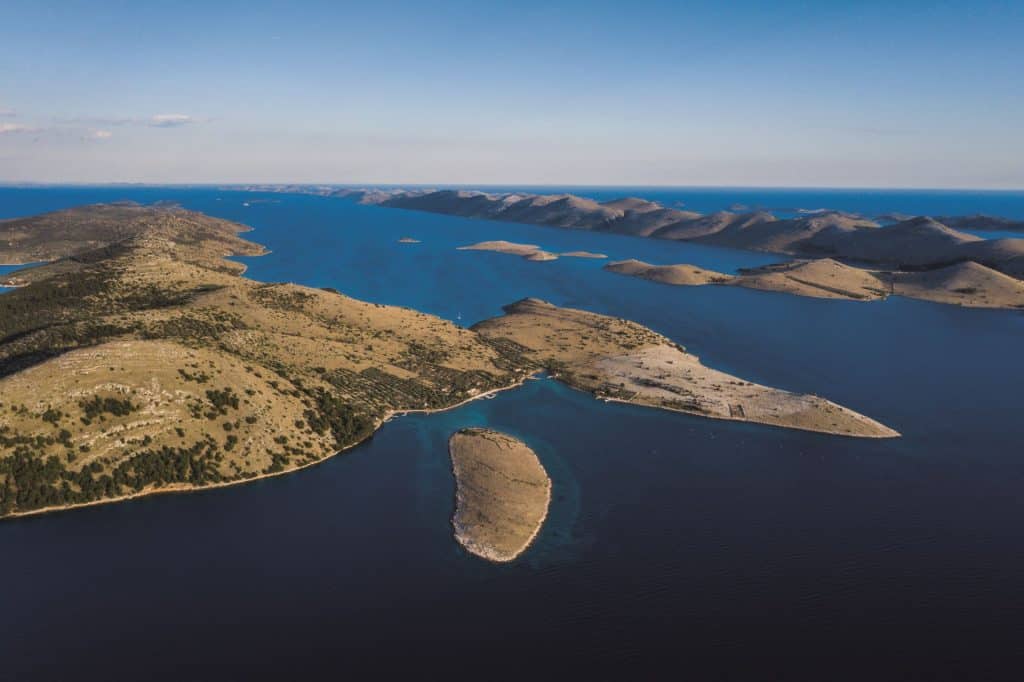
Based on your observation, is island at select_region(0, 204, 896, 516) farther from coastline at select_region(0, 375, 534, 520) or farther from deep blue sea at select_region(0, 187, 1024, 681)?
deep blue sea at select_region(0, 187, 1024, 681)

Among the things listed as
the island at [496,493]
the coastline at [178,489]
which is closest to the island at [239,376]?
the coastline at [178,489]

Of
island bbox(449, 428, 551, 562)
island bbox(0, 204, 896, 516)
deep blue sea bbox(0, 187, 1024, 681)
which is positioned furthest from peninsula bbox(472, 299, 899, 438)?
island bbox(449, 428, 551, 562)

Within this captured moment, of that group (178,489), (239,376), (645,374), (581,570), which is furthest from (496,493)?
(645,374)

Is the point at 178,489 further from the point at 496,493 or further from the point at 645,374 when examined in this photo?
the point at 645,374

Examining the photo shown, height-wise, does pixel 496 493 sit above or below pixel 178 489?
below

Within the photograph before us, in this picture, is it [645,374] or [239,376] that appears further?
[645,374]
